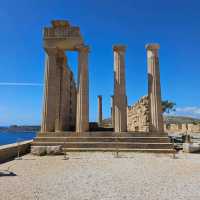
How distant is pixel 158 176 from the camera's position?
266 inches

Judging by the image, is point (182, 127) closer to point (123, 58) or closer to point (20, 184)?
point (123, 58)

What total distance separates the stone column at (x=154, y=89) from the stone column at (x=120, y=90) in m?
2.11

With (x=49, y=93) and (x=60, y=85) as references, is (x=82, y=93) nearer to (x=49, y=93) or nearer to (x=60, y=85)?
(x=49, y=93)

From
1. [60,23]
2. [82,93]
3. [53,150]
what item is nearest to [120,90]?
[82,93]

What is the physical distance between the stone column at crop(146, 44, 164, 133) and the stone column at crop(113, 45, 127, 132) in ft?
6.93

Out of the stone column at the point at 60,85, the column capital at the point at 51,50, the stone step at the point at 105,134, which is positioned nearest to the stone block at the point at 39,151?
the stone step at the point at 105,134

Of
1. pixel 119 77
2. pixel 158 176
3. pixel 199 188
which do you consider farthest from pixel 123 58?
pixel 199 188

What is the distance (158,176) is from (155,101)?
9.48m

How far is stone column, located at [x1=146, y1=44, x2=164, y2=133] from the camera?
50.7ft

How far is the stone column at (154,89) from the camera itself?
50.7 ft

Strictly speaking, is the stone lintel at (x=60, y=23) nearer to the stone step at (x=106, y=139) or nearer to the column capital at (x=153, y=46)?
the column capital at (x=153, y=46)

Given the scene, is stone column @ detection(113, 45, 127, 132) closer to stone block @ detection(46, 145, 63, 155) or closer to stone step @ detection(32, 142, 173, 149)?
stone step @ detection(32, 142, 173, 149)

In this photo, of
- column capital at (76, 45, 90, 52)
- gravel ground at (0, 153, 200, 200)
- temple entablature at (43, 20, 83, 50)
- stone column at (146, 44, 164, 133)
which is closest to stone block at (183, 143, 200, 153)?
stone column at (146, 44, 164, 133)

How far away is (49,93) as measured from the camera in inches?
624
